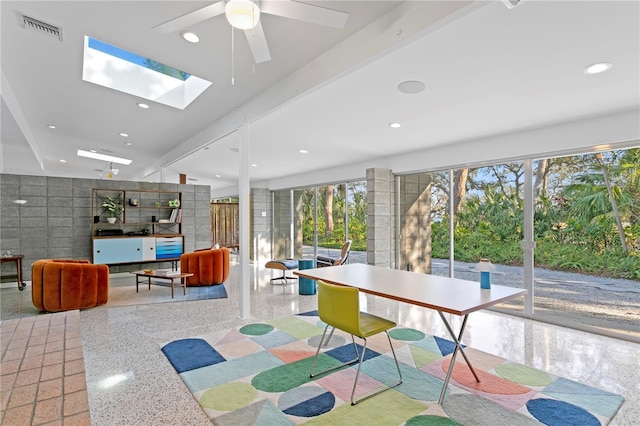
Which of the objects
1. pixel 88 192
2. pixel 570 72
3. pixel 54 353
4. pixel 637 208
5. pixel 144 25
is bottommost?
pixel 54 353

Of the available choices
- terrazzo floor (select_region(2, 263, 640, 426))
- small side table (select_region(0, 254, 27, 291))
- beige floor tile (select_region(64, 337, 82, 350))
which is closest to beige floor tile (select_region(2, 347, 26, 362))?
beige floor tile (select_region(64, 337, 82, 350))

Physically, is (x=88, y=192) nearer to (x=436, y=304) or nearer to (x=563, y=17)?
(x=436, y=304)

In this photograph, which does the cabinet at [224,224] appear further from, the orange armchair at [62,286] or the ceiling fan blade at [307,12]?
the ceiling fan blade at [307,12]

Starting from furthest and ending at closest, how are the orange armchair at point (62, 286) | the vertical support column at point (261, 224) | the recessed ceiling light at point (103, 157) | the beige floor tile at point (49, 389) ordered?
the vertical support column at point (261, 224), the recessed ceiling light at point (103, 157), the orange armchair at point (62, 286), the beige floor tile at point (49, 389)

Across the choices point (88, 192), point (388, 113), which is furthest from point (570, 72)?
point (88, 192)

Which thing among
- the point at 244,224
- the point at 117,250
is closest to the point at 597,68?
the point at 244,224

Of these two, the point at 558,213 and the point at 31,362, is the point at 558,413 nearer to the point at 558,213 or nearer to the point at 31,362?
the point at 558,213

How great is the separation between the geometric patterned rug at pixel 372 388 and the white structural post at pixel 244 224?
74cm

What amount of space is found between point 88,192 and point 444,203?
725 cm

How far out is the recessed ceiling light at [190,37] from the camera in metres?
2.68

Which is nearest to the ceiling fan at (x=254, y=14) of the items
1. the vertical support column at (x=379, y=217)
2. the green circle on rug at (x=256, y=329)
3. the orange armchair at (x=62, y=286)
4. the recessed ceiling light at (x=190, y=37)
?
the recessed ceiling light at (x=190, y=37)

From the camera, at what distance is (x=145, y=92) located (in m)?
4.10

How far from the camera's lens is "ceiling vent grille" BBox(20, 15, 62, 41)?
260cm

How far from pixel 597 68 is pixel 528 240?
2397 millimetres
